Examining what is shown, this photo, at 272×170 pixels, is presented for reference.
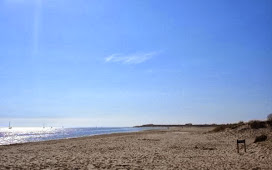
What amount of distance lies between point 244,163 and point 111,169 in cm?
659

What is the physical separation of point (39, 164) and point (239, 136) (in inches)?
909

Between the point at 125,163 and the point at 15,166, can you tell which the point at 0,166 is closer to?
the point at 15,166

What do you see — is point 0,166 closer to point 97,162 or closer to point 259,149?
point 97,162

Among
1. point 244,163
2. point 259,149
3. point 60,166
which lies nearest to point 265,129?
point 259,149

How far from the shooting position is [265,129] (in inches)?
1246

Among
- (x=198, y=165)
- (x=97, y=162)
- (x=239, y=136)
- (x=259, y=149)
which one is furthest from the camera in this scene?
(x=239, y=136)

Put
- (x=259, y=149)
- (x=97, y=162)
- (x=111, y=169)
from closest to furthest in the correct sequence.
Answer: (x=111, y=169) → (x=97, y=162) → (x=259, y=149)

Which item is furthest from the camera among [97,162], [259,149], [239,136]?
[239,136]

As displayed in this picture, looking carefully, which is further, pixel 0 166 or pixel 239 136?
pixel 239 136

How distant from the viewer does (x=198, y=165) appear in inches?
523

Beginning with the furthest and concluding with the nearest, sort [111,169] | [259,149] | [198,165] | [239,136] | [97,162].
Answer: [239,136]
[259,149]
[97,162]
[198,165]
[111,169]

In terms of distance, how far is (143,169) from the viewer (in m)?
12.2

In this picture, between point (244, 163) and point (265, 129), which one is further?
point (265, 129)

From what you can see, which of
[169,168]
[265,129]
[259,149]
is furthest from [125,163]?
[265,129]
